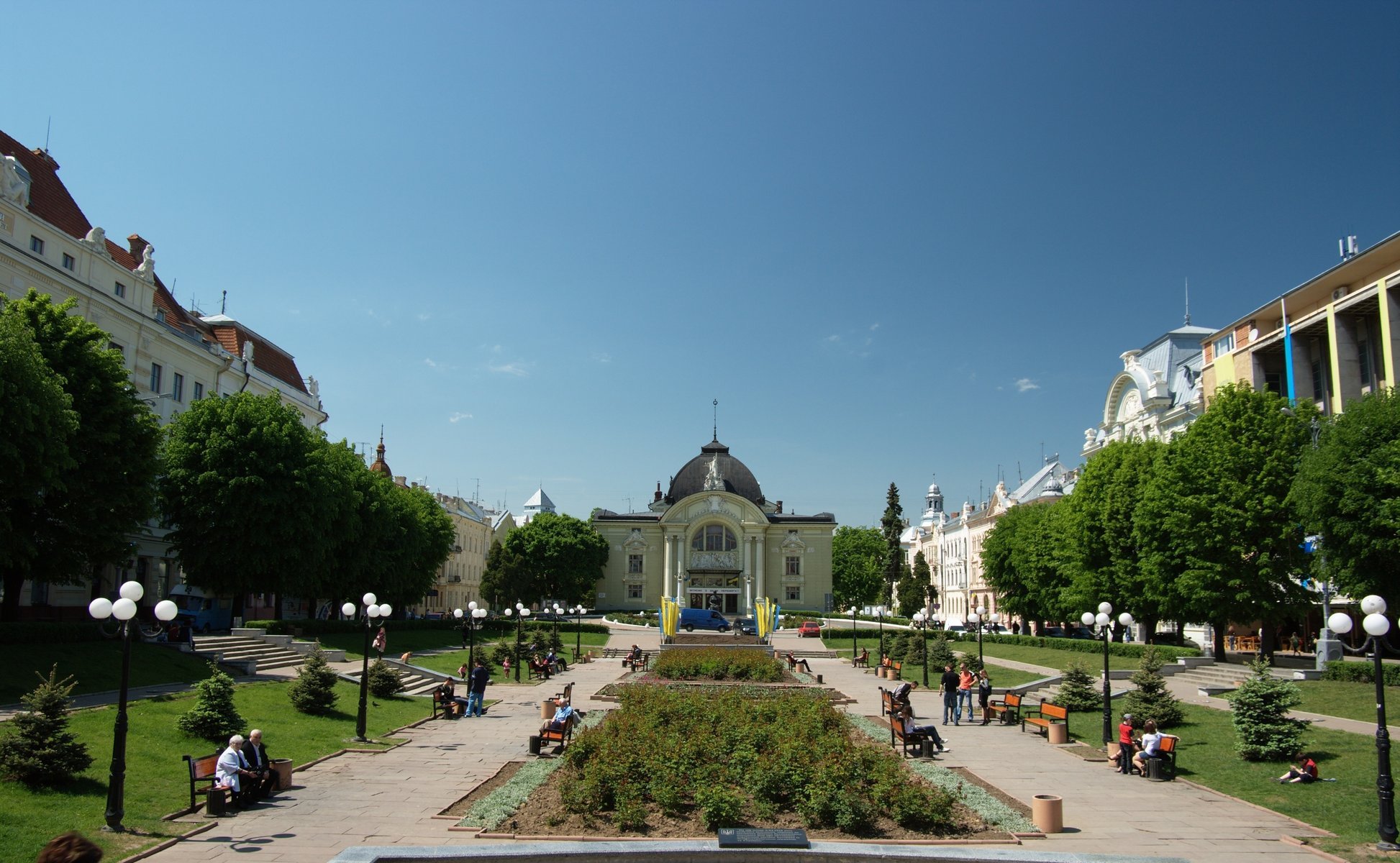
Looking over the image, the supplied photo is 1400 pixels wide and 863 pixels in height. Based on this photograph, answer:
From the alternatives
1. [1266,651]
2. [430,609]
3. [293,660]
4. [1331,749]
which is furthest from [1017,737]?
[430,609]

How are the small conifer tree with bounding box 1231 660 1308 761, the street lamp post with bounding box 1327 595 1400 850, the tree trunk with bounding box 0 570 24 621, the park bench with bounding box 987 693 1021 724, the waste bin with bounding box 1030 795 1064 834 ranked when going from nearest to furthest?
the street lamp post with bounding box 1327 595 1400 850 → the waste bin with bounding box 1030 795 1064 834 → the small conifer tree with bounding box 1231 660 1308 761 → the park bench with bounding box 987 693 1021 724 → the tree trunk with bounding box 0 570 24 621

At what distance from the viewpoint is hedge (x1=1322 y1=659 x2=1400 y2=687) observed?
25500mm

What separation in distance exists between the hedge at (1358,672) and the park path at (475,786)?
38.4 feet

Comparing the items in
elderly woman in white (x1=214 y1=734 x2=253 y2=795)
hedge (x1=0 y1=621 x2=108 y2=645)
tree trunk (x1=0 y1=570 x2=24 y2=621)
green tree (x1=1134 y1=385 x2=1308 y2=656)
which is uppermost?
green tree (x1=1134 y1=385 x2=1308 y2=656)

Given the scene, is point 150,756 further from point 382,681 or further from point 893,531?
point 893,531

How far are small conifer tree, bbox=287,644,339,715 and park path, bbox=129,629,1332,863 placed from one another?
243 cm

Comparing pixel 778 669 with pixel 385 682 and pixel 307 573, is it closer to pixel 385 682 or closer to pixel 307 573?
pixel 385 682

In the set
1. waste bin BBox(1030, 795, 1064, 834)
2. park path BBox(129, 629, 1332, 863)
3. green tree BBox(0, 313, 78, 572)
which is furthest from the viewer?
green tree BBox(0, 313, 78, 572)

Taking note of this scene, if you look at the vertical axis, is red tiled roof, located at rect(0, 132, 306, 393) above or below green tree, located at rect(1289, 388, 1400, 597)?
above

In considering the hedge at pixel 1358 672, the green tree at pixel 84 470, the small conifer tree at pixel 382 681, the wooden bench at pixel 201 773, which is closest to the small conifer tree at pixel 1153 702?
the hedge at pixel 1358 672

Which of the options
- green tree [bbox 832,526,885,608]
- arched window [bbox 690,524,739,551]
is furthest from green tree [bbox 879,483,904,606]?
arched window [bbox 690,524,739,551]

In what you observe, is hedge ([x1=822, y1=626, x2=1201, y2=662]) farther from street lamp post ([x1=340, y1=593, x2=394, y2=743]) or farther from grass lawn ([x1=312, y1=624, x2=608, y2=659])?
street lamp post ([x1=340, y1=593, x2=394, y2=743])

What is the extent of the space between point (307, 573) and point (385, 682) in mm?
11791

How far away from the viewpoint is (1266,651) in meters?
36.5
